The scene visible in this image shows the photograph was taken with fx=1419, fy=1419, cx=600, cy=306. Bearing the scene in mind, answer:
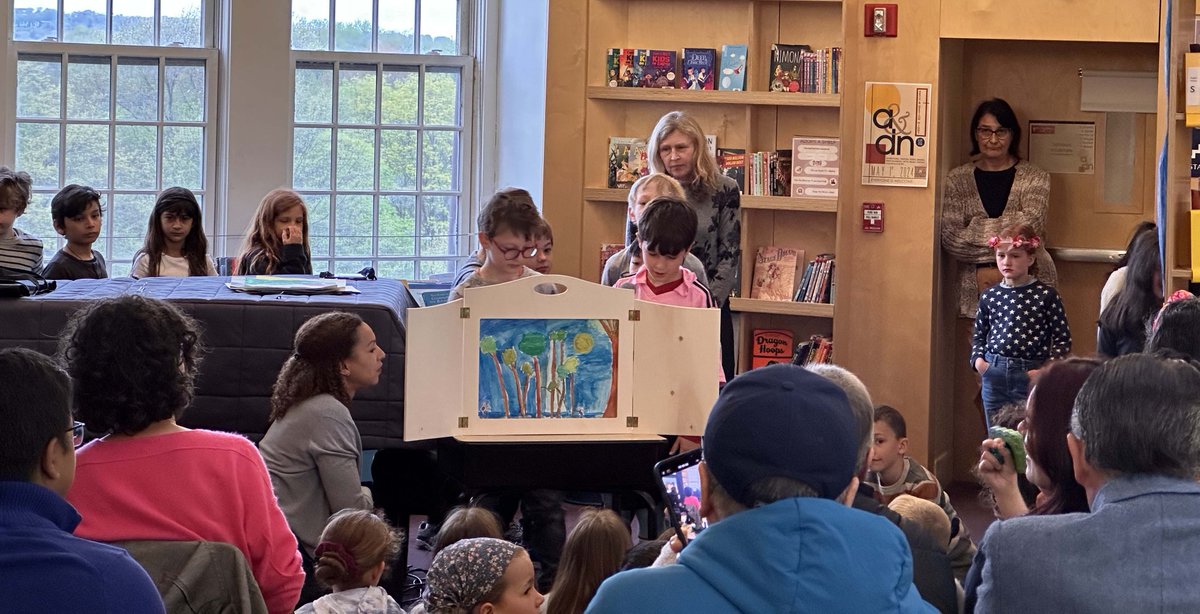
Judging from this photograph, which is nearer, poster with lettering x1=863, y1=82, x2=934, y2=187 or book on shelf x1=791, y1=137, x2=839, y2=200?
poster with lettering x1=863, y1=82, x2=934, y2=187

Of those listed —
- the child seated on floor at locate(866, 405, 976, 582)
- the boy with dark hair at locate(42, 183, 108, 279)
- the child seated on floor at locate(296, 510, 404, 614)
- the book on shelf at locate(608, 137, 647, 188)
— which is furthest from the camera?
the book on shelf at locate(608, 137, 647, 188)

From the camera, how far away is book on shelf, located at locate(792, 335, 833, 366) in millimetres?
6574

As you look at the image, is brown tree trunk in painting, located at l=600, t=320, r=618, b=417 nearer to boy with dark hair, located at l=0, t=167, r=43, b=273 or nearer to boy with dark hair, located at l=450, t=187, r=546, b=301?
boy with dark hair, located at l=450, t=187, r=546, b=301

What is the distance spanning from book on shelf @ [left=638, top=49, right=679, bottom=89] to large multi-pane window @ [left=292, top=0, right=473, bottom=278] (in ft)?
4.26

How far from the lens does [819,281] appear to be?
662 cm

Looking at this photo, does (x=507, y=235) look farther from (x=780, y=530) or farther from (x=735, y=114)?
(x=735, y=114)

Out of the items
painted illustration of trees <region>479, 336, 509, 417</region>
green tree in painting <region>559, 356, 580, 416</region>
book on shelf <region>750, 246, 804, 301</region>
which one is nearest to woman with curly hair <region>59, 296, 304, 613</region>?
painted illustration of trees <region>479, 336, 509, 417</region>

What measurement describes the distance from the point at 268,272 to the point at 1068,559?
13.2 feet

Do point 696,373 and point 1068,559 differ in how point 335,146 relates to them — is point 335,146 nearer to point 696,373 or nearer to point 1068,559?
point 696,373

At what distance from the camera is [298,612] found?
279 centimetres

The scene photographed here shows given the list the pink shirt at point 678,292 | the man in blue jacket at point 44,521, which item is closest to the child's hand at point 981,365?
the pink shirt at point 678,292

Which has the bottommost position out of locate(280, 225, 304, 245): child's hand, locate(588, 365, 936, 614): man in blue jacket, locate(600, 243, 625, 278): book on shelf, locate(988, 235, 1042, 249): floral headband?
locate(588, 365, 936, 614): man in blue jacket

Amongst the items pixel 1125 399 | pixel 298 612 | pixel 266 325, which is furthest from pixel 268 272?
pixel 1125 399

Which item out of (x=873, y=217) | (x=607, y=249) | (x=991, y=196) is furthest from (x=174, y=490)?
(x=991, y=196)
